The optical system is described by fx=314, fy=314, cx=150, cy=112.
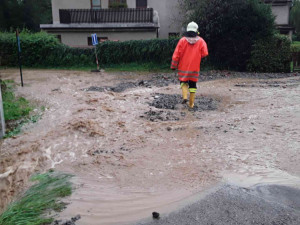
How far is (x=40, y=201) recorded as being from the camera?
10.7ft

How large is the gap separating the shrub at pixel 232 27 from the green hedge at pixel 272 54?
0.31 meters

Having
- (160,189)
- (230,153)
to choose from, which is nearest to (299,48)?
(230,153)

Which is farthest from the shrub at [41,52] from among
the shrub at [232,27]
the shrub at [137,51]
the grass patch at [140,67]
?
the shrub at [232,27]

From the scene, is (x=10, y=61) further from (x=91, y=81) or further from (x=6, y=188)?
(x=6, y=188)

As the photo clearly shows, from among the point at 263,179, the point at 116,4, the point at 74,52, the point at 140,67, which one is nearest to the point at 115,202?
the point at 263,179

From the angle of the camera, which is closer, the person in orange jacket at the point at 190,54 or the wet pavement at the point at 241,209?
the wet pavement at the point at 241,209

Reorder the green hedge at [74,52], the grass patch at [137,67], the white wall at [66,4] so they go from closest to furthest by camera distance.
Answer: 1. the grass patch at [137,67]
2. the green hedge at [74,52]
3. the white wall at [66,4]

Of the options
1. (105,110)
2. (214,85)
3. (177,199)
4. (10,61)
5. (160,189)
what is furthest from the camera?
(10,61)

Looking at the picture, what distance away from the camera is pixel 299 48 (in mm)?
15859

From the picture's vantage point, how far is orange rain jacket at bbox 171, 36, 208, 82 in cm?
730

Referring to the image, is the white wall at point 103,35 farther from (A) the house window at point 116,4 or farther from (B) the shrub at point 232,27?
(B) the shrub at point 232,27

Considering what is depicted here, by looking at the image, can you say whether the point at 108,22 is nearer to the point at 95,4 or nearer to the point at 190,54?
the point at 95,4

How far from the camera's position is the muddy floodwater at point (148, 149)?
3.49m

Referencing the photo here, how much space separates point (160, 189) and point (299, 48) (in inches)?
588
